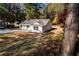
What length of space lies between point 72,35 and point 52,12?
272 millimetres

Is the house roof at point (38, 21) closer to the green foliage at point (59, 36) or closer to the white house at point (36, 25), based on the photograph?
the white house at point (36, 25)

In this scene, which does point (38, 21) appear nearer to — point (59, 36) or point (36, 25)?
point (36, 25)

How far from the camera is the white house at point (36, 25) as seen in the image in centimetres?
173

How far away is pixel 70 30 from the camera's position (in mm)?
1726

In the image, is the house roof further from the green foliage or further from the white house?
the green foliage

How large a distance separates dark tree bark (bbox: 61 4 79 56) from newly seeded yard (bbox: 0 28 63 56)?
0.05 metres

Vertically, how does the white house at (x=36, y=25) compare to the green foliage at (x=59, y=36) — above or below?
above

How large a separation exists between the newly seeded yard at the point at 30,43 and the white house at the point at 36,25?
0.05 m

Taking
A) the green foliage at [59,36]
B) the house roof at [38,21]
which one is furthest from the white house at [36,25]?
the green foliage at [59,36]

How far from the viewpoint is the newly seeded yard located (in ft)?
5.68

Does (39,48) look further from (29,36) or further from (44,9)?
(44,9)

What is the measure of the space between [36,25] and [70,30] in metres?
0.31

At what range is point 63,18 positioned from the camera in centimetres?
173

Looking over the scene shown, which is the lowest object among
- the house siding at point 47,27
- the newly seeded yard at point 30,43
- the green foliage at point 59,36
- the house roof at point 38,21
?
the newly seeded yard at point 30,43
